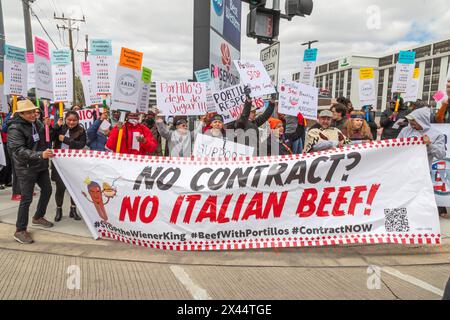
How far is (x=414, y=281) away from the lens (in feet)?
11.2

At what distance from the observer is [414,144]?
4.05 meters

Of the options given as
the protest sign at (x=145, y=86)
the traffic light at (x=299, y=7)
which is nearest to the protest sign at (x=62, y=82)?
the protest sign at (x=145, y=86)

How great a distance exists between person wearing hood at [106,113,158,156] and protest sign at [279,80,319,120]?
242 centimetres

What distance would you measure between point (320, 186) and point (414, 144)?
1.23 m

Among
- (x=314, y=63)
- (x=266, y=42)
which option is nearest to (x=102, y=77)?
(x=266, y=42)

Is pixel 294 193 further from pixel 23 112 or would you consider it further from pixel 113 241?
pixel 23 112

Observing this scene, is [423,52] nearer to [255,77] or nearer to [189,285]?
[255,77]

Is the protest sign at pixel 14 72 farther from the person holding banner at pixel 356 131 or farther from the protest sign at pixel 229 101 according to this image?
the person holding banner at pixel 356 131

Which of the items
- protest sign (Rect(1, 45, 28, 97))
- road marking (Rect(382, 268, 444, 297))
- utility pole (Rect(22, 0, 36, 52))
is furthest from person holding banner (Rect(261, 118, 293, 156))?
utility pole (Rect(22, 0, 36, 52))

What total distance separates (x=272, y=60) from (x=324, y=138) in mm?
2313

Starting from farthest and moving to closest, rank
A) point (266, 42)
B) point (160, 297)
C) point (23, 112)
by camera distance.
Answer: point (266, 42), point (23, 112), point (160, 297)

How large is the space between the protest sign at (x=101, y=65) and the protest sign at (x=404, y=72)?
6320 millimetres

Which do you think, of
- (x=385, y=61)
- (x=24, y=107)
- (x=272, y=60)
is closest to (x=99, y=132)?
(x=24, y=107)

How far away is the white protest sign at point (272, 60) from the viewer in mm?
6137
